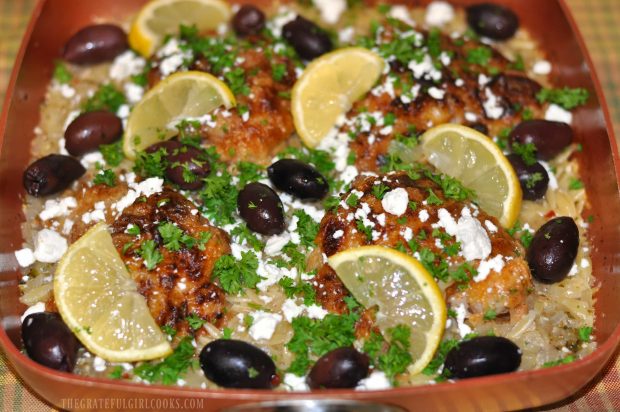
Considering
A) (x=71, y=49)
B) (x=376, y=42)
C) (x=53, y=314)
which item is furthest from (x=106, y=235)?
(x=376, y=42)

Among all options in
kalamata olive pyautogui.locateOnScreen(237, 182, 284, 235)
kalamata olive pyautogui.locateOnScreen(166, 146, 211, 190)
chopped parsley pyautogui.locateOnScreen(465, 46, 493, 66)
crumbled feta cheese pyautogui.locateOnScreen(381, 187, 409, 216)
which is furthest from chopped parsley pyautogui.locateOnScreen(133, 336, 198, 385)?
chopped parsley pyautogui.locateOnScreen(465, 46, 493, 66)

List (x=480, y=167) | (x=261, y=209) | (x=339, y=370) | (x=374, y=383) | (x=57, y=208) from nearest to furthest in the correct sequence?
(x=339, y=370) < (x=374, y=383) < (x=261, y=209) < (x=480, y=167) < (x=57, y=208)

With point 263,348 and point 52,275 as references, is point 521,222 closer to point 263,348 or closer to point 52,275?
point 263,348

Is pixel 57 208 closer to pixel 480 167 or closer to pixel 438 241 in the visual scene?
pixel 438 241

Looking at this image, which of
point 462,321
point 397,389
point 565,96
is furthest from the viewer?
point 565,96

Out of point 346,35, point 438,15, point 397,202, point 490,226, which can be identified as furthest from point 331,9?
point 490,226

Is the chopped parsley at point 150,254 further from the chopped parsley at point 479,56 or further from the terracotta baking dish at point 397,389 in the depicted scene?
the chopped parsley at point 479,56
